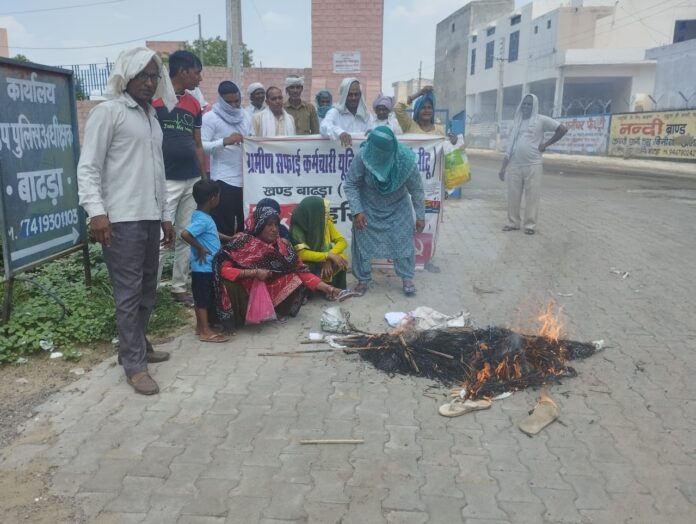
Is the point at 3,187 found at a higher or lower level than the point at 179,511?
higher

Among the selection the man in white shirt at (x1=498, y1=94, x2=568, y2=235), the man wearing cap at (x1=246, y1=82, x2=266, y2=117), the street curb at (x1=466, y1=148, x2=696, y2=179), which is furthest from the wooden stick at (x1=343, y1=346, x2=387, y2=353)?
the street curb at (x1=466, y1=148, x2=696, y2=179)

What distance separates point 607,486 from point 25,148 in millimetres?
4116

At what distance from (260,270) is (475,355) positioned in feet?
5.56

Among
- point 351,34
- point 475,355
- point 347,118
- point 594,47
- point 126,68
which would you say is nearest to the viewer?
point 126,68

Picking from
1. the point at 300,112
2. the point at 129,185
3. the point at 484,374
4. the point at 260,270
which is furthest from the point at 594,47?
the point at 129,185

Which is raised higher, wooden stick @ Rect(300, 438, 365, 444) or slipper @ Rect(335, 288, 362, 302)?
slipper @ Rect(335, 288, 362, 302)

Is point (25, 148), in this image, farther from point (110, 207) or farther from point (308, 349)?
point (308, 349)

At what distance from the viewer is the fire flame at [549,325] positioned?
4.11 metres

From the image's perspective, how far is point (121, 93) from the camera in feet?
11.0

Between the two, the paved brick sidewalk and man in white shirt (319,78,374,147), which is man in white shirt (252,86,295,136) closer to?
man in white shirt (319,78,374,147)

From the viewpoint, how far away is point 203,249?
13.8ft

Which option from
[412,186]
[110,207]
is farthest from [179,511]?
[412,186]

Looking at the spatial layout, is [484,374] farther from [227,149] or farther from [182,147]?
[227,149]

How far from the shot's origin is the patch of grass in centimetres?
405
